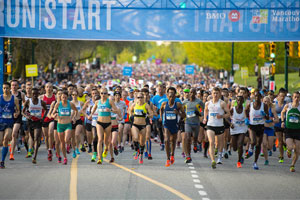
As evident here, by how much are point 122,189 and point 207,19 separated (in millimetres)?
10709

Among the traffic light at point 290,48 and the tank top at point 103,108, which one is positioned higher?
the traffic light at point 290,48

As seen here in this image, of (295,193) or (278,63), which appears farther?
(278,63)

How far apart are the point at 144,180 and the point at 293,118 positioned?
13.9 ft

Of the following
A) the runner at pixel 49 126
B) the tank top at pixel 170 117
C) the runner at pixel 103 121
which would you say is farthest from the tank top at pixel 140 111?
the runner at pixel 49 126

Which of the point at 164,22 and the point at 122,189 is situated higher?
the point at 164,22

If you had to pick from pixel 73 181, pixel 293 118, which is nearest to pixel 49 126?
pixel 73 181

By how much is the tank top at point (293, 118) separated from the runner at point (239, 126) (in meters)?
1.13

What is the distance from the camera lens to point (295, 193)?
10289 mm

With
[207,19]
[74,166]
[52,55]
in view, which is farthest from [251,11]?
[52,55]

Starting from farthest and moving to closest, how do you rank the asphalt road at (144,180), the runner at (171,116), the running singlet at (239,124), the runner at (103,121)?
the running singlet at (239,124) < the runner at (103,121) < the runner at (171,116) < the asphalt road at (144,180)

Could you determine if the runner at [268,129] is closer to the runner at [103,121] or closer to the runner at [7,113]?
the runner at [103,121]

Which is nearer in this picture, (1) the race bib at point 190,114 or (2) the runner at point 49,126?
(1) the race bib at point 190,114

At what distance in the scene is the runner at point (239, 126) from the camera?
557 inches

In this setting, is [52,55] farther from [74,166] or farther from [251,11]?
[74,166]
